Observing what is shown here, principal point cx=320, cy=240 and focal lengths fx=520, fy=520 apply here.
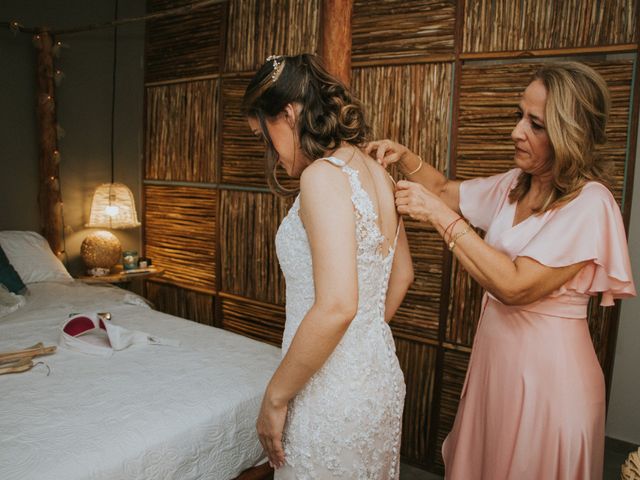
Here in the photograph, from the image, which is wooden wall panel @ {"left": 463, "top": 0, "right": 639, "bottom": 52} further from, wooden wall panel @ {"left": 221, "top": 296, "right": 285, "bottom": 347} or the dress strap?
wooden wall panel @ {"left": 221, "top": 296, "right": 285, "bottom": 347}

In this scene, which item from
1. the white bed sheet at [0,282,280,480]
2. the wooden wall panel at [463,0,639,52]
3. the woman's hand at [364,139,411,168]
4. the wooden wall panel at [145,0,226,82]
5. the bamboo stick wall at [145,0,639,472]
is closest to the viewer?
the white bed sheet at [0,282,280,480]

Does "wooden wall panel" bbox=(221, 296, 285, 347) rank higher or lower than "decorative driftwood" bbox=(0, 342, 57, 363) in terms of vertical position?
lower

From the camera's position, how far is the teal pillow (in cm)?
287

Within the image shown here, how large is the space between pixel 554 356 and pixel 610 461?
6.00 feet

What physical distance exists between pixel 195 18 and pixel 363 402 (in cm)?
328

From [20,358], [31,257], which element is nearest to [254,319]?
[31,257]

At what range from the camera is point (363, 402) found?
4.25 feet

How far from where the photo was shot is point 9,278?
9.50ft

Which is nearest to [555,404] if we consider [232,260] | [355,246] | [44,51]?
[355,246]

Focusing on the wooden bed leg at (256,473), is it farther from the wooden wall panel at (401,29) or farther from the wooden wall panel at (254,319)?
the wooden wall panel at (401,29)

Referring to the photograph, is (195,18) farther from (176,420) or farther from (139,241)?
(176,420)

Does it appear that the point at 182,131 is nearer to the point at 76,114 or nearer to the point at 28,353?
the point at 76,114

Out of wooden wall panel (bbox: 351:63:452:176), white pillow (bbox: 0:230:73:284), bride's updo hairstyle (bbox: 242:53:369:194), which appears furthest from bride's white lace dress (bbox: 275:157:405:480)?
white pillow (bbox: 0:230:73:284)

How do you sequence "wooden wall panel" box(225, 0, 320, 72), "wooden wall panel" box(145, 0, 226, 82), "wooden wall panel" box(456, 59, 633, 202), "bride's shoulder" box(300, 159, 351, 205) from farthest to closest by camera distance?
"wooden wall panel" box(145, 0, 226, 82)
"wooden wall panel" box(225, 0, 320, 72)
"wooden wall panel" box(456, 59, 633, 202)
"bride's shoulder" box(300, 159, 351, 205)
